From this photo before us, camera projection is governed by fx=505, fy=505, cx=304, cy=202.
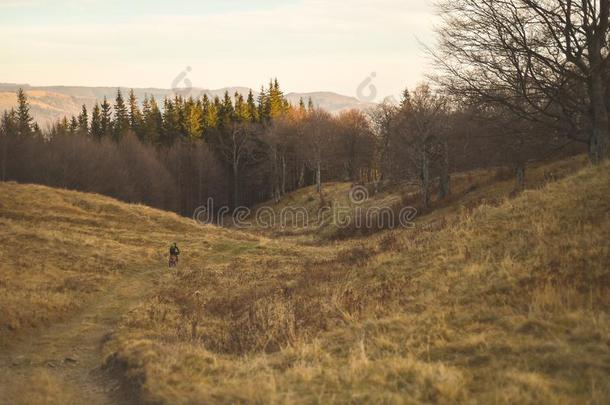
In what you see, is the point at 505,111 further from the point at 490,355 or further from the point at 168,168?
the point at 168,168

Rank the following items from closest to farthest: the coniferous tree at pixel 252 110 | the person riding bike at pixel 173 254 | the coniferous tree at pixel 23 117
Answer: the person riding bike at pixel 173 254, the coniferous tree at pixel 23 117, the coniferous tree at pixel 252 110

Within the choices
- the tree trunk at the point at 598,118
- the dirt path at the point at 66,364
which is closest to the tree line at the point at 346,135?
the tree trunk at the point at 598,118

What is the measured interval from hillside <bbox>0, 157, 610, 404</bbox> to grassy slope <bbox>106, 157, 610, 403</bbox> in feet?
0.12

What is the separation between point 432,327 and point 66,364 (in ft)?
27.1

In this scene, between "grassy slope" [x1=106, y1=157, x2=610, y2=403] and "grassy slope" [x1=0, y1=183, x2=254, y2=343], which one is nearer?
"grassy slope" [x1=106, y1=157, x2=610, y2=403]

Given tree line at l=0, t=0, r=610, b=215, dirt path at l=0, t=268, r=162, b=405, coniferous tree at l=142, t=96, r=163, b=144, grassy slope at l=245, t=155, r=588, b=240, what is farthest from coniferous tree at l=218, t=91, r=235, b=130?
dirt path at l=0, t=268, r=162, b=405

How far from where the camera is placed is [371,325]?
9414mm

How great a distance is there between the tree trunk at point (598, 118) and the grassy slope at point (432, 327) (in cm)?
166

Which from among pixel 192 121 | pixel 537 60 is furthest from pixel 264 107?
pixel 537 60

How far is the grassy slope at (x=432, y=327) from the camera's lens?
6613 mm

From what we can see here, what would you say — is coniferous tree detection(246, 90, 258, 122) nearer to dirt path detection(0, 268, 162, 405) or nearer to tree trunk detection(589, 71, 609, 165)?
dirt path detection(0, 268, 162, 405)

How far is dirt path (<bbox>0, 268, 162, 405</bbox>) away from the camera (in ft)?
29.9

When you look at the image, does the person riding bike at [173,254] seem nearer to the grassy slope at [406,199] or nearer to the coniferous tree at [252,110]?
the grassy slope at [406,199]

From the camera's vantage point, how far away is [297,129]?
80.9 m
